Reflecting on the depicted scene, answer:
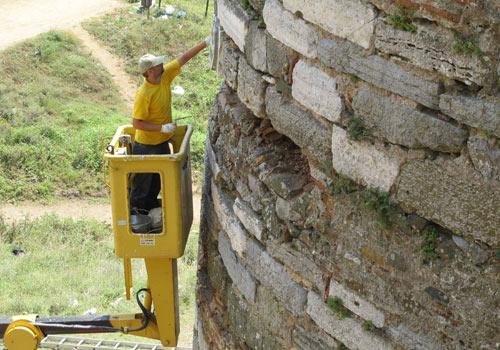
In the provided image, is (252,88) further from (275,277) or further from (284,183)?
(275,277)

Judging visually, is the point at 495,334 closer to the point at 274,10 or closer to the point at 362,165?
the point at 362,165

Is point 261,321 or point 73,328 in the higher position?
point 261,321

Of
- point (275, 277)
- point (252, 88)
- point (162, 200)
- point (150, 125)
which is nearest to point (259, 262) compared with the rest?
point (275, 277)

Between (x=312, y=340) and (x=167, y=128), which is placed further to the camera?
(x=167, y=128)

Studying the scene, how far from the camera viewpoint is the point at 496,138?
3.37 metres

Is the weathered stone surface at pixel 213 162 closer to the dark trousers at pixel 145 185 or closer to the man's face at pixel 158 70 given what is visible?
the dark trousers at pixel 145 185

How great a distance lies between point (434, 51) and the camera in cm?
348

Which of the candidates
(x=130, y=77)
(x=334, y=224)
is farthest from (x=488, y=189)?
(x=130, y=77)

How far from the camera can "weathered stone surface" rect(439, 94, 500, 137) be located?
131 inches

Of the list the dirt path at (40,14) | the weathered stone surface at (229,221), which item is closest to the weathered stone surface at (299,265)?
the weathered stone surface at (229,221)

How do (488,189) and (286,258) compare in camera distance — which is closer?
(488,189)

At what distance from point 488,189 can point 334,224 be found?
0.99 metres

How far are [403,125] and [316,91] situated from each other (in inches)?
24.3

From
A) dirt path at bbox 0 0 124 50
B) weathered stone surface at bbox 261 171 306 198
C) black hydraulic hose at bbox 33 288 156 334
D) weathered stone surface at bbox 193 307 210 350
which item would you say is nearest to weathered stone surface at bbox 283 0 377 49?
weathered stone surface at bbox 261 171 306 198
